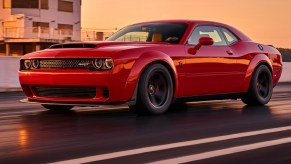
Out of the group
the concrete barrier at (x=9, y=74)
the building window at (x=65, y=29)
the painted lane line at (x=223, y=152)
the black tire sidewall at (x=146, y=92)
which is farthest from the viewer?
the building window at (x=65, y=29)

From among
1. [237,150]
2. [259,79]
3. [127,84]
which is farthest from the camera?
[259,79]

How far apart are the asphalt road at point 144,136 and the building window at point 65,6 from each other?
65.3 meters

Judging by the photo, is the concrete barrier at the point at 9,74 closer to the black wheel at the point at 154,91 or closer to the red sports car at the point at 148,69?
the red sports car at the point at 148,69

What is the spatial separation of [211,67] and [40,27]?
59850 millimetres

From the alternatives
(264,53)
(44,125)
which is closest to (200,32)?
(264,53)

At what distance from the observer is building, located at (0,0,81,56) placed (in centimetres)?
6794

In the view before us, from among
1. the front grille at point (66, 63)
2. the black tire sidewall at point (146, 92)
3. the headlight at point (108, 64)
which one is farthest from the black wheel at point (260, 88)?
the front grille at point (66, 63)

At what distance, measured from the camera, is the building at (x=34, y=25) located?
6794 centimetres

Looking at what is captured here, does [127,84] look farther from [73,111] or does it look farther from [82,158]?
[82,158]

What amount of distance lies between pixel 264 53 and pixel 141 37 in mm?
2460

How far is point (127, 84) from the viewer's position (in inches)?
336

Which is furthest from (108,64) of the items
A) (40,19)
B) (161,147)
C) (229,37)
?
(40,19)

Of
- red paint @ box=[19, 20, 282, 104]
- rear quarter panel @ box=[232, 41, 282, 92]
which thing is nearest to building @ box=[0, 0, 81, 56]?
rear quarter panel @ box=[232, 41, 282, 92]

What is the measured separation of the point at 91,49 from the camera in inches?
345
